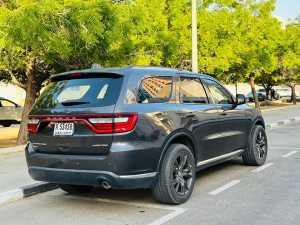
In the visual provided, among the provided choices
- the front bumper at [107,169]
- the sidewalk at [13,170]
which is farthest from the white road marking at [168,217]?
the sidewalk at [13,170]

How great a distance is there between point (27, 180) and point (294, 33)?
103ft

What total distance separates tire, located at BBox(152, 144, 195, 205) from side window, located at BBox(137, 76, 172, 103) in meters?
0.65

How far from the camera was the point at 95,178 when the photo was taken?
4480 mm

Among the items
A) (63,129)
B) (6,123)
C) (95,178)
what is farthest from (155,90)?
(6,123)

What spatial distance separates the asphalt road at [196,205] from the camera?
14.9 ft

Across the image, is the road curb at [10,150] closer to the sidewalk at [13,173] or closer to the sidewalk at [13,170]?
the sidewalk at [13,170]

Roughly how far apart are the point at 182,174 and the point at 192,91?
1316 millimetres

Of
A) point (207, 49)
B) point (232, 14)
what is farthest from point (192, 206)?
point (232, 14)

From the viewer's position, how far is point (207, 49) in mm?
17984

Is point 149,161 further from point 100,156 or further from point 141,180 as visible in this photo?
point 100,156

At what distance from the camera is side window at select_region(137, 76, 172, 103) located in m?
4.88

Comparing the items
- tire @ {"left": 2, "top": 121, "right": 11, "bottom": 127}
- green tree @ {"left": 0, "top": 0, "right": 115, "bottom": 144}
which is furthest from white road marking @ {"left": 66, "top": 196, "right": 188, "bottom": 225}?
tire @ {"left": 2, "top": 121, "right": 11, "bottom": 127}

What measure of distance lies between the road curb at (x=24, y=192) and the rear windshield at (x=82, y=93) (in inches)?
59.4

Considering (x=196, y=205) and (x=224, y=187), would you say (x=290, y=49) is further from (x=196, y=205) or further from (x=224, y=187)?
(x=196, y=205)
